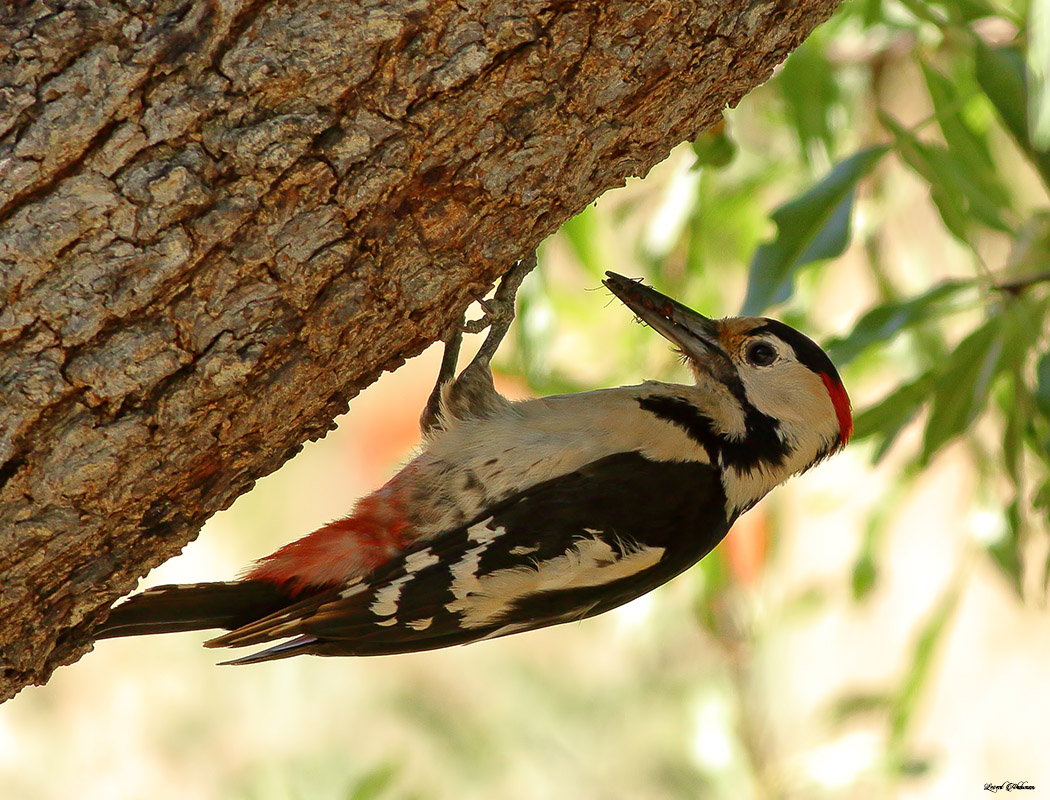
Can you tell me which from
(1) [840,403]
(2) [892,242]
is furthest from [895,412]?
(2) [892,242]

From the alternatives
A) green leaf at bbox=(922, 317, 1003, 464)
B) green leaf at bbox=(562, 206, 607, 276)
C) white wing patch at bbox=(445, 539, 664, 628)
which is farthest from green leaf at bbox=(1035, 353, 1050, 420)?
green leaf at bbox=(562, 206, 607, 276)

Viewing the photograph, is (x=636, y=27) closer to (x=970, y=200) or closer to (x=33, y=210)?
(x=33, y=210)

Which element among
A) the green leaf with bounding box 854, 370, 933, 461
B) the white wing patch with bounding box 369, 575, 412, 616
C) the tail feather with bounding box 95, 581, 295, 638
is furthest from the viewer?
the green leaf with bounding box 854, 370, 933, 461

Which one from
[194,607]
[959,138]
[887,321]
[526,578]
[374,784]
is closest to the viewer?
[194,607]

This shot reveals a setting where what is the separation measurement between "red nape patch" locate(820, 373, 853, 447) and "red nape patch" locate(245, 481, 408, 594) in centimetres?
96

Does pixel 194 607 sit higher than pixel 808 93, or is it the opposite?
pixel 808 93

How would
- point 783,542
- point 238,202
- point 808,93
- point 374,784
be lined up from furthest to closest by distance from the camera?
1. point 783,542
2. point 374,784
3. point 808,93
4. point 238,202

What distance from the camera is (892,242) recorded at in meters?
4.49

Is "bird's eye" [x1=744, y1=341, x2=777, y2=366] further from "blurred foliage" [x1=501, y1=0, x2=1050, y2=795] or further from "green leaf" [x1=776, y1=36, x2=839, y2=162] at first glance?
"green leaf" [x1=776, y1=36, x2=839, y2=162]

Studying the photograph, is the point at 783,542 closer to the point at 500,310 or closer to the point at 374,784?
the point at 374,784

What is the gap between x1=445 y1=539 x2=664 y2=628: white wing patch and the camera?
213cm

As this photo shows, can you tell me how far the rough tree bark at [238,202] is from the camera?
1.34m

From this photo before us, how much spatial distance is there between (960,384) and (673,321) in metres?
0.62

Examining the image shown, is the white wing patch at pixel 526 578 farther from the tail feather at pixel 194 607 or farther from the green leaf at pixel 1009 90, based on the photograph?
the green leaf at pixel 1009 90
